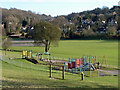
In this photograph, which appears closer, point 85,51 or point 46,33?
point 46,33

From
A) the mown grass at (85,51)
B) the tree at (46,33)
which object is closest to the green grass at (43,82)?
the mown grass at (85,51)

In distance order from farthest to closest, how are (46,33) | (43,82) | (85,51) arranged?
(85,51) < (46,33) < (43,82)

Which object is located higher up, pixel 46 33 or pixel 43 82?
pixel 46 33

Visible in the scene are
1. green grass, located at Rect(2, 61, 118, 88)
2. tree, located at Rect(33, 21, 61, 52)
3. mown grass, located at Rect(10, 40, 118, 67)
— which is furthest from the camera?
tree, located at Rect(33, 21, 61, 52)

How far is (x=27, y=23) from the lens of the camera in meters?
160

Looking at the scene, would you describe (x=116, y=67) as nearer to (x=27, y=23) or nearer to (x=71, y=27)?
(x=71, y=27)

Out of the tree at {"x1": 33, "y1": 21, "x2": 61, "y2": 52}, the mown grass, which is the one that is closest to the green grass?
the mown grass

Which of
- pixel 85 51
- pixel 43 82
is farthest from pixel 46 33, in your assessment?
pixel 43 82

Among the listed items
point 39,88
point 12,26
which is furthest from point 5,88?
point 12,26

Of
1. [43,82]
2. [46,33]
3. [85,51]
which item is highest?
[46,33]

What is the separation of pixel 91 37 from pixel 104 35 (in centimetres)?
681

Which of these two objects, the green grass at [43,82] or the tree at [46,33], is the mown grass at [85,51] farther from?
the green grass at [43,82]

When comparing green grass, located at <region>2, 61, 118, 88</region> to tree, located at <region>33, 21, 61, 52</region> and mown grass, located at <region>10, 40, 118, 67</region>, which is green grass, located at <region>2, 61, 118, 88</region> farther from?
tree, located at <region>33, 21, 61, 52</region>

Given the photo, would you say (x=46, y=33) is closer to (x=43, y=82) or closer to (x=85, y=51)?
(x=85, y=51)
